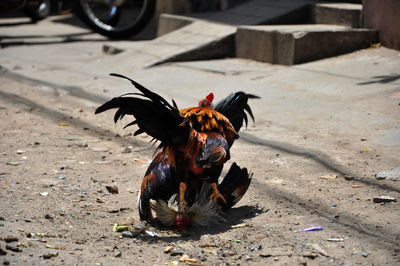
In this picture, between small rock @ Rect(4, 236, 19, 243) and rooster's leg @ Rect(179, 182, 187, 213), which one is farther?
rooster's leg @ Rect(179, 182, 187, 213)

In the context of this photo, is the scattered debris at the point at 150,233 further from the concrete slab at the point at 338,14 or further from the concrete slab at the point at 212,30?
the concrete slab at the point at 338,14

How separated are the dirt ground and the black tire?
21.4ft

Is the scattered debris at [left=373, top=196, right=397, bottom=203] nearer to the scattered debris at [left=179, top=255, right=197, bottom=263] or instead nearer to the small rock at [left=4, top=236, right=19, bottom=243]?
the scattered debris at [left=179, top=255, right=197, bottom=263]

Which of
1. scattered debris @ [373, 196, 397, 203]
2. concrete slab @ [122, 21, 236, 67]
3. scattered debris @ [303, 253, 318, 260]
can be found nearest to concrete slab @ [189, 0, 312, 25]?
concrete slab @ [122, 21, 236, 67]

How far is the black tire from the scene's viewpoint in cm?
1205

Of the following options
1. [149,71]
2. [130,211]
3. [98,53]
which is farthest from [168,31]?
[130,211]

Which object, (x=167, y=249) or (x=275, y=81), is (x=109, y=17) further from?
(x=167, y=249)

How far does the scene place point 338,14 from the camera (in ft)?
28.4

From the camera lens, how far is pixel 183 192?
357cm

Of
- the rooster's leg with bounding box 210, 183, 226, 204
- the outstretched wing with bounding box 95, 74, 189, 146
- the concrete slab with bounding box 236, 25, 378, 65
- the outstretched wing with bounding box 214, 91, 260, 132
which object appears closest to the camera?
the outstretched wing with bounding box 95, 74, 189, 146

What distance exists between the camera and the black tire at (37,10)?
12045 mm

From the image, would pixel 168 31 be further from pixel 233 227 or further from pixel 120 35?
pixel 233 227

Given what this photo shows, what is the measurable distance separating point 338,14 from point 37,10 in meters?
7.57

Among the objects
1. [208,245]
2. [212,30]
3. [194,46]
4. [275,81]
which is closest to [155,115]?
[208,245]
